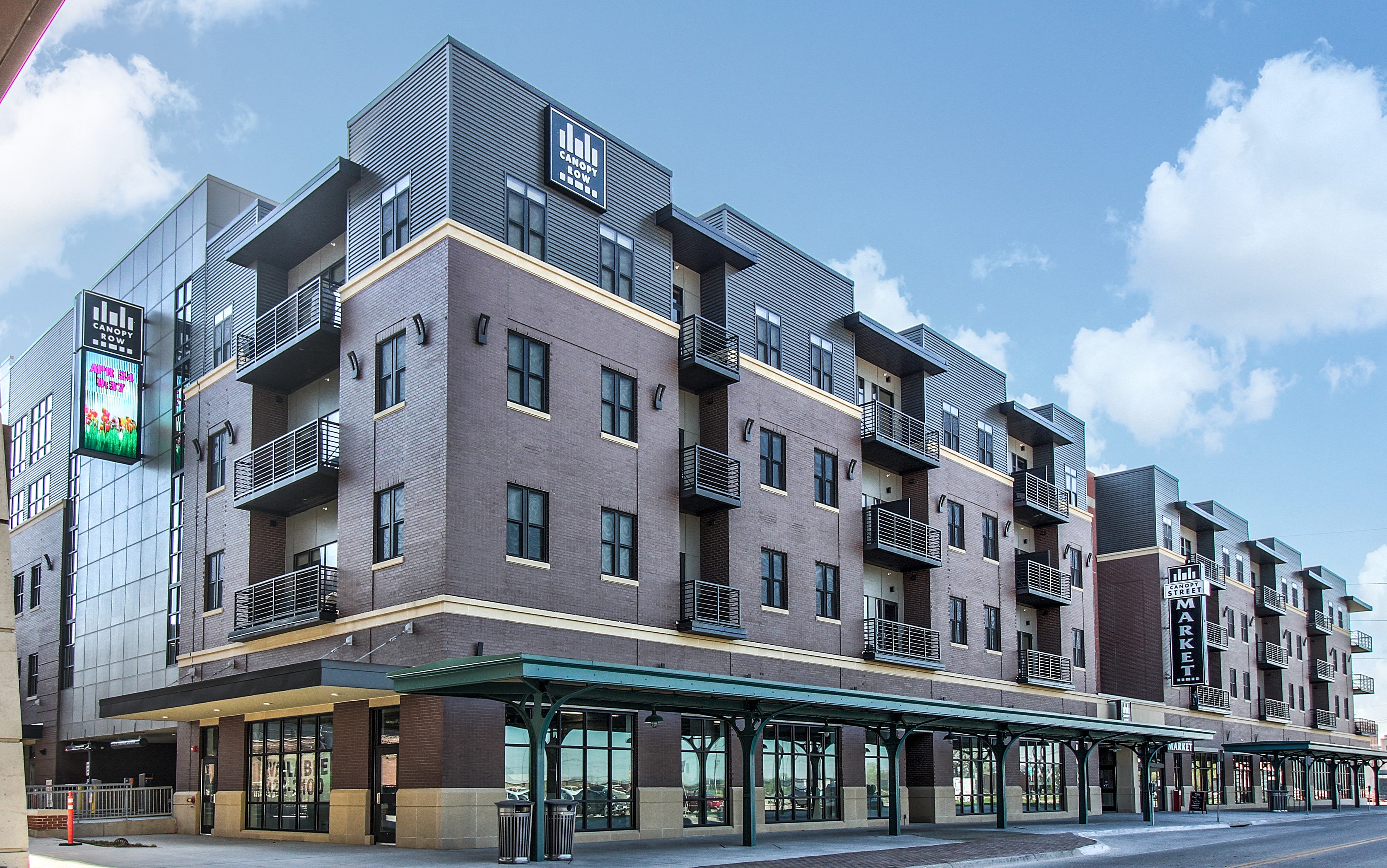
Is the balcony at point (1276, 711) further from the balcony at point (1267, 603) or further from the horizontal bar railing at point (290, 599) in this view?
the horizontal bar railing at point (290, 599)

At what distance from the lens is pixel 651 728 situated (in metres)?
32.6

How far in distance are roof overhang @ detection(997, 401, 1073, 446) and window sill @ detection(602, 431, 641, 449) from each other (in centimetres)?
2526

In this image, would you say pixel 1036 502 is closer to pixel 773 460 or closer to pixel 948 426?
pixel 948 426

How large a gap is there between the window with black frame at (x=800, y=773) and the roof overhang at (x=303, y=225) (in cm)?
2023

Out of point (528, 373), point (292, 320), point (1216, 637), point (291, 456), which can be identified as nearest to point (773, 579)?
point (528, 373)

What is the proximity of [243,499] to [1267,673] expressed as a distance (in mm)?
73259

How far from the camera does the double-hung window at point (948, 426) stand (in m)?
49.1

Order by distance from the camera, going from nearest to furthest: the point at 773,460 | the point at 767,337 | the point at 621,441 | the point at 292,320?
the point at 621,441 → the point at 292,320 → the point at 773,460 → the point at 767,337

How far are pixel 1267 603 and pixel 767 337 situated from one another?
57735 mm

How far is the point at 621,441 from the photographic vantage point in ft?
108

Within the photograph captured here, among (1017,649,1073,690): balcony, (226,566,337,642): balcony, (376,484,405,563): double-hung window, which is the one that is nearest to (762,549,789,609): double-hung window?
(376,484,405,563): double-hung window

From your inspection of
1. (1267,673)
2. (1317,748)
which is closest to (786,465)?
(1317,748)

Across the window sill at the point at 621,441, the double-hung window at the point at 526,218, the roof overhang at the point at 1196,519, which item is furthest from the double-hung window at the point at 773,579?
the roof overhang at the point at 1196,519

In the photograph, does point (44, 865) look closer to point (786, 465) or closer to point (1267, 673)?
point (786, 465)
